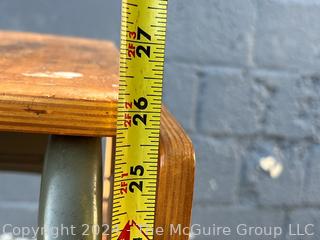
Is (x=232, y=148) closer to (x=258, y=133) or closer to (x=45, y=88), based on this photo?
(x=258, y=133)

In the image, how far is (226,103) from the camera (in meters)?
1.04

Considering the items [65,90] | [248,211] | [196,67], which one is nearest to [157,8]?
[65,90]

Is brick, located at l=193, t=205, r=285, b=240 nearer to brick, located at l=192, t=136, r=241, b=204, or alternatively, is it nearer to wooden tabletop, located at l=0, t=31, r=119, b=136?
brick, located at l=192, t=136, r=241, b=204

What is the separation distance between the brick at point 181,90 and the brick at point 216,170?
0.06 m

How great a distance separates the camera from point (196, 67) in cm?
104

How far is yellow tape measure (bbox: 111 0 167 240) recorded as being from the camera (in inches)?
13.6

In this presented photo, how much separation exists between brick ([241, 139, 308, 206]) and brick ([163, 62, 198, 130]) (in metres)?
0.15

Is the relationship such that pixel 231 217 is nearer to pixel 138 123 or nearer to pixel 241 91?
pixel 241 91

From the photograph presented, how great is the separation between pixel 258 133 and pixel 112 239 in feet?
2.46

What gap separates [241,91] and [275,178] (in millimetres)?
205

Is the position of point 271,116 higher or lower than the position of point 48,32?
lower

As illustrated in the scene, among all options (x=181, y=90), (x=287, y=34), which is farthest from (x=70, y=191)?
(x=287, y=34)

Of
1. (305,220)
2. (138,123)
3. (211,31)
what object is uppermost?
(211,31)

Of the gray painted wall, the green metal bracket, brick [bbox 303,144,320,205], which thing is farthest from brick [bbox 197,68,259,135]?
the green metal bracket
